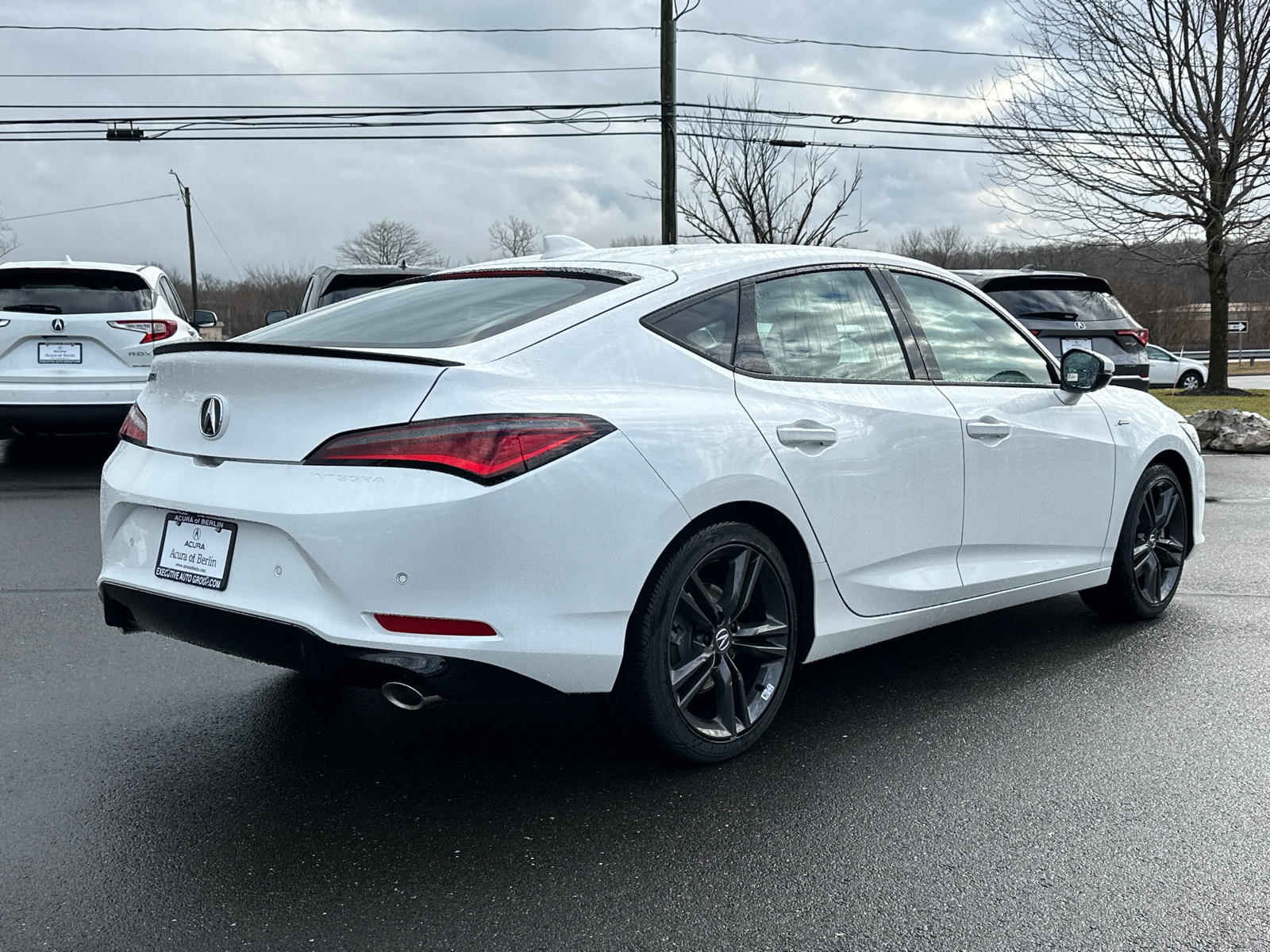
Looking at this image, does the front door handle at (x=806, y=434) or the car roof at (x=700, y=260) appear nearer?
the front door handle at (x=806, y=434)

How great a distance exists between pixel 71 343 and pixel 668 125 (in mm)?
13528

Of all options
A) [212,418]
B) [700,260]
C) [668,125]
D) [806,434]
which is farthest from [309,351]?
[668,125]

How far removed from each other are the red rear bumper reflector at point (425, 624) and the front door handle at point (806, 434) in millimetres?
1126

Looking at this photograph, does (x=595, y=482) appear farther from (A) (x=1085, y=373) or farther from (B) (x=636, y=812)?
(A) (x=1085, y=373)

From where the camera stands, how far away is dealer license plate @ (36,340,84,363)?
926 cm

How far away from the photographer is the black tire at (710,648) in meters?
3.13

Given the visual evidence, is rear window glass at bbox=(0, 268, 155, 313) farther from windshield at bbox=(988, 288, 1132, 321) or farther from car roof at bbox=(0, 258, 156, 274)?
windshield at bbox=(988, 288, 1132, 321)

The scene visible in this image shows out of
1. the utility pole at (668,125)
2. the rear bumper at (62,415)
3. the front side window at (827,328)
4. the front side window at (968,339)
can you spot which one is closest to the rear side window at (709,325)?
the front side window at (827,328)

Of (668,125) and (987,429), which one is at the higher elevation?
(668,125)

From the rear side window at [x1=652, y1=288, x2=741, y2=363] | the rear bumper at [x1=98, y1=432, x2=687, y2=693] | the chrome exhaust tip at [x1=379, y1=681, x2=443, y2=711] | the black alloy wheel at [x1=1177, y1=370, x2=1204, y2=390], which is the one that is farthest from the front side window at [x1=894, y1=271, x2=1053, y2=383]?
the black alloy wheel at [x1=1177, y1=370, x2=1204, y2=390]

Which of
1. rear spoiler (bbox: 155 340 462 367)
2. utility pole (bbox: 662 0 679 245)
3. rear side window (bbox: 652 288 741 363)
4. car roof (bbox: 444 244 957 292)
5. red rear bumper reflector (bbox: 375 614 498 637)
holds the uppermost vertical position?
utility pole (bbox: 662 0 679 245)

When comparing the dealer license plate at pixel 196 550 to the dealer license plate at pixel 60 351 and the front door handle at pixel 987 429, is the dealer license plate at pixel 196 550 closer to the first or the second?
the front door handle at pixel 987 429

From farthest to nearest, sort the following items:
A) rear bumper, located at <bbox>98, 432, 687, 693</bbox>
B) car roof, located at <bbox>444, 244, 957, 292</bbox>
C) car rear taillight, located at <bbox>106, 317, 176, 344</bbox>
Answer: car rear taillight, located at <bbox>106, 317, 176, 344</bbox>, car roof, located at <bbox>444, 244, 957, 292</bbox>, rear bumper, located at <bbox>98, 432, 687, 693</bbox>

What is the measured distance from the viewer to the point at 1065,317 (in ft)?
34.8
